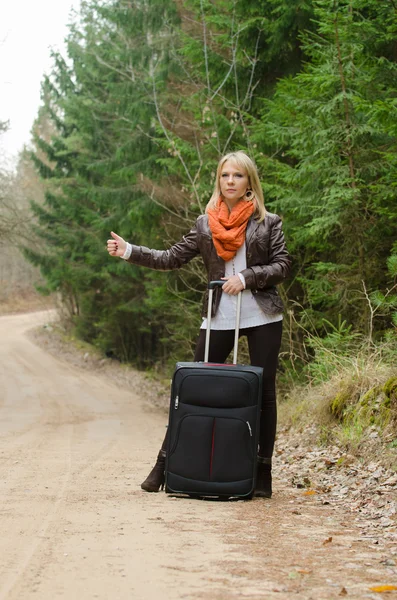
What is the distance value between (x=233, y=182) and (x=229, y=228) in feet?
1.07

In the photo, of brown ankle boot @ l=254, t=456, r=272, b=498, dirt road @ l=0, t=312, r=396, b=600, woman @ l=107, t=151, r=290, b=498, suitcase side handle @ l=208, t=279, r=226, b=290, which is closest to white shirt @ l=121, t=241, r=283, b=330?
woman @ l=107, t=151, r=290, b=498

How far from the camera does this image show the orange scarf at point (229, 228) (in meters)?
5.30

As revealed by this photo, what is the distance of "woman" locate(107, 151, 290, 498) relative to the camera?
17.5 ft

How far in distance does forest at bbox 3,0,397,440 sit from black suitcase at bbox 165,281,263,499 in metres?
2.08

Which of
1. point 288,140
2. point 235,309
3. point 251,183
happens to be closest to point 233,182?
point 251,183

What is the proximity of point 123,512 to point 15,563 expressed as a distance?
120 cm

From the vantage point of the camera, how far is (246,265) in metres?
5.39

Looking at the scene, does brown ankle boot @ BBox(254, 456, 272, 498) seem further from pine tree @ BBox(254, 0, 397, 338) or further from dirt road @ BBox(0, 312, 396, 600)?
pine tree @ BBox(254, 0, 397, 338)

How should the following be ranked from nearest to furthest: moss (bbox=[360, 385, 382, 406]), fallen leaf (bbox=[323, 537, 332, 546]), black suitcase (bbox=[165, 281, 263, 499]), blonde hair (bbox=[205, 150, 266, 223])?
fallen leaf (bbox=[323, 537, 332, 546]) < black suitcase (bbox=[165, 281, 263, 499]) < blonde hair (bbox=[205, 150, 266, 223]) < moss (bbox=[360, 385, 382, 406])

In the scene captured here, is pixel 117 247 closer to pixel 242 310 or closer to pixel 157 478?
pixel 242 310

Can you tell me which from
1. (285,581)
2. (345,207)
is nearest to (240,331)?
(285,581)

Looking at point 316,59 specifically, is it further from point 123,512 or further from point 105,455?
point 123,512

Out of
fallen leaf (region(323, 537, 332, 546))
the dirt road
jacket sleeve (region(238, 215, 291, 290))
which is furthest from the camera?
jacket sleeve (region(238, 215, 291, 290))

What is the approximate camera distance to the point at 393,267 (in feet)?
28.0
